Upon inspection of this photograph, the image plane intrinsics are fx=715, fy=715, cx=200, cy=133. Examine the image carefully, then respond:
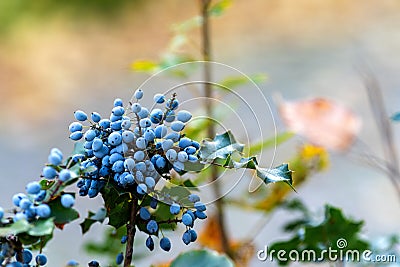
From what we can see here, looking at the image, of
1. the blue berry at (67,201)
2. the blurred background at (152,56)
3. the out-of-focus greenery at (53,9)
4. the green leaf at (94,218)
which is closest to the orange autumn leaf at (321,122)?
the green leaf at (94,218)

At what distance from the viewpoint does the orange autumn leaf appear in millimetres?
1022

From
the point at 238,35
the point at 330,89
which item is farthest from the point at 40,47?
the point at 330,89

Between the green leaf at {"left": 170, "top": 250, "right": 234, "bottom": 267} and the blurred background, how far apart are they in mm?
1408

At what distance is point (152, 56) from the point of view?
2.68m

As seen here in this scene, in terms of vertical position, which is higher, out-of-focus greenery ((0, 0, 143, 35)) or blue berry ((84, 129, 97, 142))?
out-of-focus greenery ((0, 0, 143, 35))

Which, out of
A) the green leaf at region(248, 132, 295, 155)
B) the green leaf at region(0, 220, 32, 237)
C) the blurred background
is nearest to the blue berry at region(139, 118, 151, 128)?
the green leaf at region(0, 220, 32, 237)

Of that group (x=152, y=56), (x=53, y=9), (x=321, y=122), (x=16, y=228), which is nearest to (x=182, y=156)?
(x=16, y=228)

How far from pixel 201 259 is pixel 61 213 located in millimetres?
105

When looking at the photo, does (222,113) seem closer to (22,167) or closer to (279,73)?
(22,167)

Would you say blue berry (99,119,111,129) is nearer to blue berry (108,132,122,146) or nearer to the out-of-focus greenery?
blue berry (108,132,122,146)

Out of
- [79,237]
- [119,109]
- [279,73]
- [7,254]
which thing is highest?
[279,73]

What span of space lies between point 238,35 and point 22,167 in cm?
111

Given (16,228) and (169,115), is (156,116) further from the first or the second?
(16,228)

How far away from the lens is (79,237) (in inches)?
70.8
